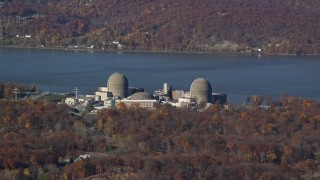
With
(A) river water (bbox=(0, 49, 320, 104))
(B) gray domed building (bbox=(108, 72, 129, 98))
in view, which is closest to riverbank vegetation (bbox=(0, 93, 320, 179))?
(B) gray domed building (bbox=(108, 72, 129, 98))

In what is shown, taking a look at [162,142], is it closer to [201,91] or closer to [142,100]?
[142,100]

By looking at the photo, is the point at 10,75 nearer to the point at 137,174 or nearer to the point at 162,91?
the point at 162,91

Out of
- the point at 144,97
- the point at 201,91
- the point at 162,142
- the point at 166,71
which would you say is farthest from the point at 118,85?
the point at 166,71

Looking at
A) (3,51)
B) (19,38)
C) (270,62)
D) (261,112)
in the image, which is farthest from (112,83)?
(19,38)

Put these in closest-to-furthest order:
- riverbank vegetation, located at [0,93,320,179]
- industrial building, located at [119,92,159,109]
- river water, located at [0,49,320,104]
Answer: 1. riverbank vegetation, located at [0,93,320,179]
2. industrial building, located at [119,92,159,109]
3. river water, located at [0,49,320,104]

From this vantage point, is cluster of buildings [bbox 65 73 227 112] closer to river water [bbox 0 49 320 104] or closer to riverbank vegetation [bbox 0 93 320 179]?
riverbank vegetation [bbox 0 93 320 179]

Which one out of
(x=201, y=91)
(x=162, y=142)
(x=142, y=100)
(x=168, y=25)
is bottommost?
(x=162, y=142)
